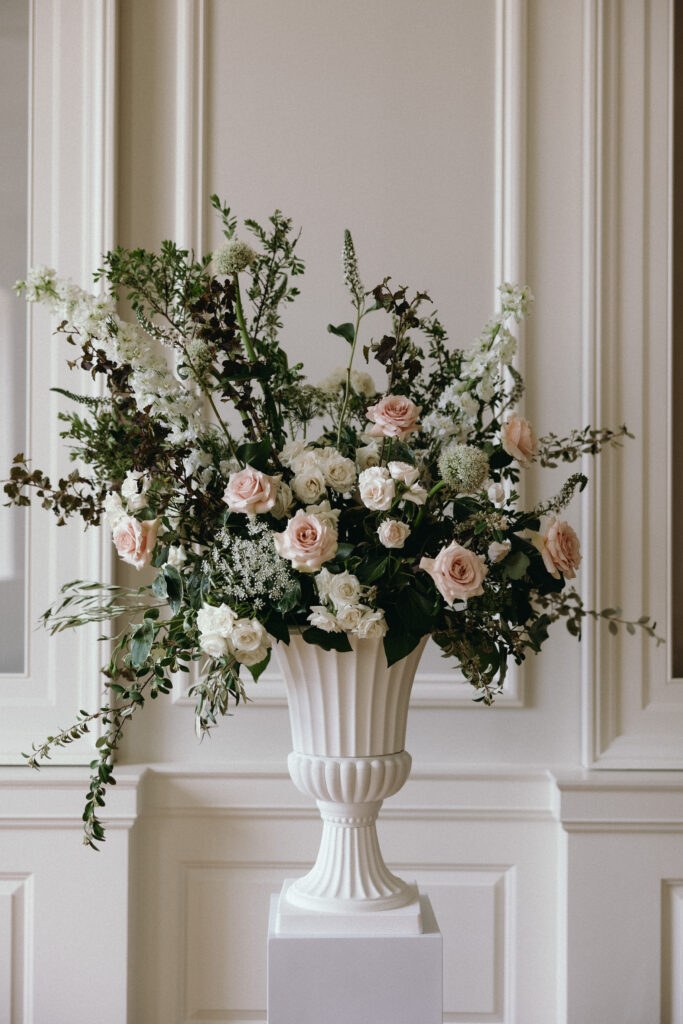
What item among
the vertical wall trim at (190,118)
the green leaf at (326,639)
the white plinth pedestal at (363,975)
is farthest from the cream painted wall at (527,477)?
the green leaf at (326,639)

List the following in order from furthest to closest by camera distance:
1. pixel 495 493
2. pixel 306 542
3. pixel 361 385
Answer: pixel 361 385 → pixel 495 493 → pixel 306 542

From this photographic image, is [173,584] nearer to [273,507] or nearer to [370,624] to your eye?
[273,507]

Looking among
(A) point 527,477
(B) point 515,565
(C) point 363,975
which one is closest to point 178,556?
(B) point 515,565

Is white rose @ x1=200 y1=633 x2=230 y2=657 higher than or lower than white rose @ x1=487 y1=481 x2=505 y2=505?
lower

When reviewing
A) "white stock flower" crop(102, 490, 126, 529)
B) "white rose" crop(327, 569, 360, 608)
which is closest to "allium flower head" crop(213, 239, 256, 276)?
"white stock flower" crop(102, 490, 126, 529)

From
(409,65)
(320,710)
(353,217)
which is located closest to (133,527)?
(320,710)

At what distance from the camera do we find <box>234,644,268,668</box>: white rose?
1245 mm

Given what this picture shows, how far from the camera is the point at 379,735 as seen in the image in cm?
137

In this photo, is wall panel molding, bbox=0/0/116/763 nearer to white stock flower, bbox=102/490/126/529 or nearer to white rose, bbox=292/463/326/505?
white stock flower, bbox=102/490/126/529

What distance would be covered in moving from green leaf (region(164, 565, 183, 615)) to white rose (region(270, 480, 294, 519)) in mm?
181

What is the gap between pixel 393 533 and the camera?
124cm

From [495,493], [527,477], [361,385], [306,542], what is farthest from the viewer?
[527,477]

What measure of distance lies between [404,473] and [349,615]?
8.3 inches

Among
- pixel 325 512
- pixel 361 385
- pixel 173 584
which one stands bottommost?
pixel 173 584
